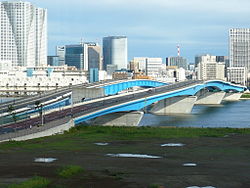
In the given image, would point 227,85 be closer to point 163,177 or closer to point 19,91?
point 19,91

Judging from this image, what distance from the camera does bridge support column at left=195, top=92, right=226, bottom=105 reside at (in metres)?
142

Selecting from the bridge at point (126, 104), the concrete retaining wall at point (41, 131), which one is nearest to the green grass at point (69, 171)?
the concrete retaining wall at point (41, 131)

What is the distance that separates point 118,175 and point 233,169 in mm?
6893

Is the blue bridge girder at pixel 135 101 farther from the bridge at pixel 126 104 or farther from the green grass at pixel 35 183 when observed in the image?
the green grass at pixel 35 183

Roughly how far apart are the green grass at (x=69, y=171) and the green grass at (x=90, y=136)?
10800 mm

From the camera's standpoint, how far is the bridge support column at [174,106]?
106 metres

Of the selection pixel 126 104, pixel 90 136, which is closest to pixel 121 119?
pixel 126 104

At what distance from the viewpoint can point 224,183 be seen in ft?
87.2

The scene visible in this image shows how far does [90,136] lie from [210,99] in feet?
309

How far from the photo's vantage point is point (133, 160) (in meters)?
34.4

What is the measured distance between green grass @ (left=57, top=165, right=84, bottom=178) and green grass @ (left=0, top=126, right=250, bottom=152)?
35.4 ft

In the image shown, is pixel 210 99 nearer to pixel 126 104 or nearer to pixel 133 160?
pixel 126 104

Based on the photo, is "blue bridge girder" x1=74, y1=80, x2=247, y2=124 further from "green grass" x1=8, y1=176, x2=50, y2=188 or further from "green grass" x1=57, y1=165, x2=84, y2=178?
"green grass" x1=8, y1=176, x2=50, y2=188

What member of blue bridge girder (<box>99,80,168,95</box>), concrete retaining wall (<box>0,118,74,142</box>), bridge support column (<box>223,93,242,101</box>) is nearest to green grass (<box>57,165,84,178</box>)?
concrete retaining wall (<box>0,118,74,142</box>)
